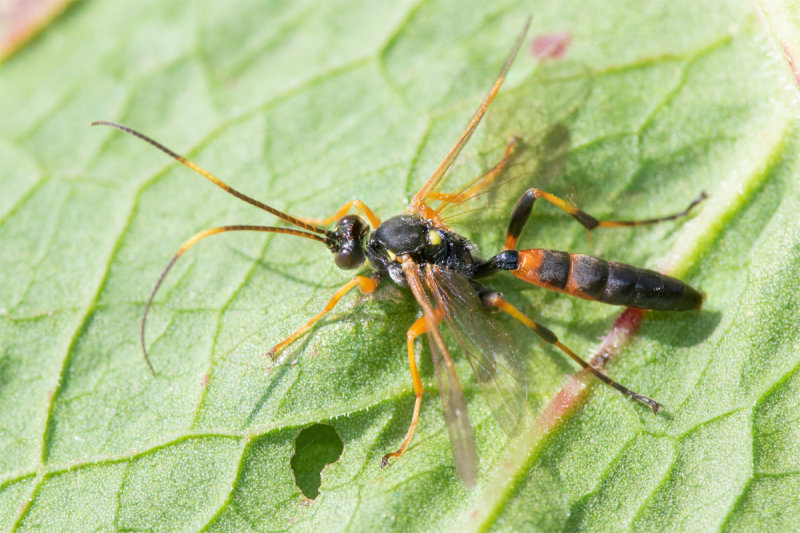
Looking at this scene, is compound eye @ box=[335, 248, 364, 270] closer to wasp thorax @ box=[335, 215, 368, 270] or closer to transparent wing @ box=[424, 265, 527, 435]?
wasp thorax @ box=[335, 215, 368, 270]

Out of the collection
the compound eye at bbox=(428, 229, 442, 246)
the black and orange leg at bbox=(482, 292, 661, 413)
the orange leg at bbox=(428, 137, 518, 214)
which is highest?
the orange leg at bbox=(428, 137, 518, 214)

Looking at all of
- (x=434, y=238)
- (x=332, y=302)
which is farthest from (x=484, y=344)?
(x=332, y=302)

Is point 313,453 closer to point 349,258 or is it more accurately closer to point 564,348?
point 349,258

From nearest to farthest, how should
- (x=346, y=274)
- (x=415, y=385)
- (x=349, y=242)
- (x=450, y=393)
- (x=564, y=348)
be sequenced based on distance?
(x=450, y=393)
(x=415, y=385)
(x=564, y=348)
(x=349, y=242)
(x=346, y=274)

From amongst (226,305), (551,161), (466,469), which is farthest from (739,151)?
(226,305)

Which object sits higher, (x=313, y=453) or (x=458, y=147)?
(x=458, y=147)

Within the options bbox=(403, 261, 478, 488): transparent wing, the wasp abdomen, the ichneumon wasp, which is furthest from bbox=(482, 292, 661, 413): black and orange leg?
bbox=(403, 261, 478, 488): transparent wing
